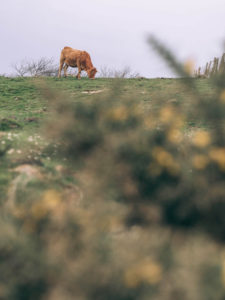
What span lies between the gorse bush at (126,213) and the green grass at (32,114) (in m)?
0.44

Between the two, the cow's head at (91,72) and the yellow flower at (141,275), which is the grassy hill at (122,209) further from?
the cow's head at (91,72)

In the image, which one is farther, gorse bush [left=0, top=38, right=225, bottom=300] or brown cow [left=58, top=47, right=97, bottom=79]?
brown cow [left=58, top=47, right=97, bottom=79]

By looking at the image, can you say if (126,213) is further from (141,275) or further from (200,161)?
(200,161)

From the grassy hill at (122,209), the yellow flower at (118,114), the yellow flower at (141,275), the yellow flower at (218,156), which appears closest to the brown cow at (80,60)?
the grassy hill at (122,209)

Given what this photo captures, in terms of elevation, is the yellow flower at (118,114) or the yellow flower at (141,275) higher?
the yellow flower at (118,114)

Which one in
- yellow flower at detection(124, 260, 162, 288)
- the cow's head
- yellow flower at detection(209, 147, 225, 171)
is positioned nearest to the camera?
yellow flower at detection(124, 260, 162, 288)

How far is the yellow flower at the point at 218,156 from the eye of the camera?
3.00 metres

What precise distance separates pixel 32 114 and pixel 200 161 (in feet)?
23.6

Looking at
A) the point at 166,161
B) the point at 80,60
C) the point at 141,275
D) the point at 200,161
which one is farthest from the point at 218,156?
the point at 80,60

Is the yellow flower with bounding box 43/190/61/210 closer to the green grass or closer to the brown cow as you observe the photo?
the green grass

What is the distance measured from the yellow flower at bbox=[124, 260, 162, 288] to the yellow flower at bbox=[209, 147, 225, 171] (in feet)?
4.08

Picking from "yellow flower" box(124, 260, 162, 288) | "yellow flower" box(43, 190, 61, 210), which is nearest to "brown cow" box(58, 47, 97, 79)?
"yellow flower" box(43, 190, 61, 210)

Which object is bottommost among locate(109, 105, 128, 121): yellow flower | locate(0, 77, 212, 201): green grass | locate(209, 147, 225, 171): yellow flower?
locate(0, 77, 212, 201): green grass

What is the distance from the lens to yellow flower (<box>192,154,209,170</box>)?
10.2 feet
